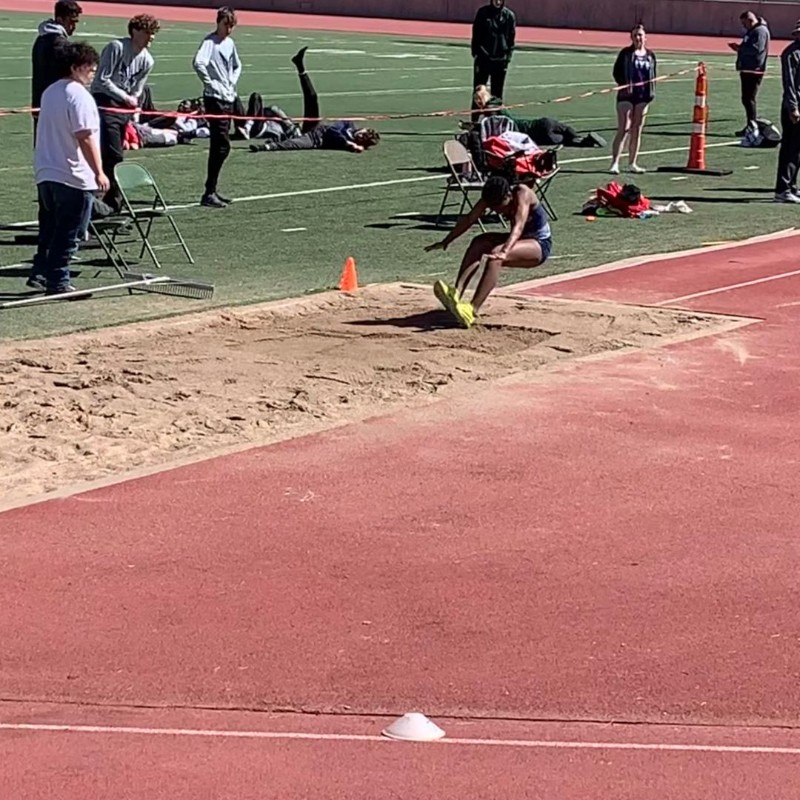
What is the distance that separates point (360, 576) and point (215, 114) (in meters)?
10.9

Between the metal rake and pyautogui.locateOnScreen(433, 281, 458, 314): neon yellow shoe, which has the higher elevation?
pyautogui.locateOnScreen(433, 281, 458, 314): neon yellow shoe

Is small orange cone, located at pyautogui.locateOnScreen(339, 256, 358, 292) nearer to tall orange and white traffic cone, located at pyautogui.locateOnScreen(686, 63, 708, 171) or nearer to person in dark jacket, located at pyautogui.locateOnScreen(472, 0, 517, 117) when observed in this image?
tall orange and white traffic cone, located at pyautogui.locateOnScreen(686, 63, 708, 171)

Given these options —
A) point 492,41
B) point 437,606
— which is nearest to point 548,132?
point 492,41

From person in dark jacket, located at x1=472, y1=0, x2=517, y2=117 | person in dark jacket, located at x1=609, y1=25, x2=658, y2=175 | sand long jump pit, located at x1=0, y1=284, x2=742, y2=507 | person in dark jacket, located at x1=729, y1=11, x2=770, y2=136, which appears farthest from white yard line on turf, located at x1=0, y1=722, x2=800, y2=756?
person in dark jacket, located at x1=729, y1=11, x2=770, y2=136

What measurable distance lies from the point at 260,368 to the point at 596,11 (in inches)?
1842

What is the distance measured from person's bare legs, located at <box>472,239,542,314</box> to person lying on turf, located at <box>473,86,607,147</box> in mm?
7641

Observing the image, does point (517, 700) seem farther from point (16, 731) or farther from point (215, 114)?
point (215, 114)

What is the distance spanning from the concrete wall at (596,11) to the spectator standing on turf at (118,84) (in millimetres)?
37144

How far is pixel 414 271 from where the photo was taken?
601 inches

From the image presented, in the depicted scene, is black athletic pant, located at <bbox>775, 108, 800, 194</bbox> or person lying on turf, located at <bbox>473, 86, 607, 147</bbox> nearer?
black athletic pant, located at <bbox>775, 108, 800, 194</bbox>

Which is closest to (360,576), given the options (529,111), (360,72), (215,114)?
(215,114)

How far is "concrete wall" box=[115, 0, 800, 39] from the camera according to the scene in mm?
53656

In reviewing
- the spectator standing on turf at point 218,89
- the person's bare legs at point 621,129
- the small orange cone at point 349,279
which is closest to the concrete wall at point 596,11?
the person's bare legs at point 621,129

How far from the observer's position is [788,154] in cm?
2002
